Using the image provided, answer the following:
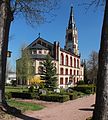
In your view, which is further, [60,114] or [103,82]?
[60,114]

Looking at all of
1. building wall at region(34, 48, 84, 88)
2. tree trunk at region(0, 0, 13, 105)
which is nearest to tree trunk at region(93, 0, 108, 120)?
tree trunk at region(0, 0, 13, 105)

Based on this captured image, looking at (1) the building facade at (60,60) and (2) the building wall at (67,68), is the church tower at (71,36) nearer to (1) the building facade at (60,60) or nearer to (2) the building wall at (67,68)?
(1) the building facade at (60,60)

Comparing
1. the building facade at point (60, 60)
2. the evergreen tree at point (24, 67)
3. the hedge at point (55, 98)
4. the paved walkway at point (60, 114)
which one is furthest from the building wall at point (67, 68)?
the paved walkway at point (60, 114)

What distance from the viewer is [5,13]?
14.0 m

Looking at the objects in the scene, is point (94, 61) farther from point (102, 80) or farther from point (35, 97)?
point (102, 80)

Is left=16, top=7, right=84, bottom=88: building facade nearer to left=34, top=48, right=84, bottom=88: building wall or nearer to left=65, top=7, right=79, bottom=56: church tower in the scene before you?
left=34, top=48, right=84, bottom=88: building wall

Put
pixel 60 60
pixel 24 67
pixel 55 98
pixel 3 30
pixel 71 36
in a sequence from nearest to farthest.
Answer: pixel 3 30
pixel 55 98
pixel 24 67
pixel 60 60
pixel 71 36

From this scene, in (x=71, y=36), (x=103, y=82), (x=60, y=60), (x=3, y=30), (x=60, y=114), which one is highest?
(x=71, y=36)

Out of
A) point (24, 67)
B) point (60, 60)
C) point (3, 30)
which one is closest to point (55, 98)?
point (3, 30)

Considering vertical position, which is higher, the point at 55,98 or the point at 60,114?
the point at 55,98

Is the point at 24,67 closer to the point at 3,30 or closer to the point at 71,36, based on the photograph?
the point at 3,30

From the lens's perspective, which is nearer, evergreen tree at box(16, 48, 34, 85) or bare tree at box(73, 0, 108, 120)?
bare tree at box(73, 0, 108, 120)

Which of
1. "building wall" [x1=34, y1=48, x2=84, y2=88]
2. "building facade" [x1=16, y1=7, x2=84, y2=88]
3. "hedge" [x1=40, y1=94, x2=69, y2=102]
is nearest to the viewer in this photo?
"hedge" [x1=40, y1=94, x2=69, y2=102]

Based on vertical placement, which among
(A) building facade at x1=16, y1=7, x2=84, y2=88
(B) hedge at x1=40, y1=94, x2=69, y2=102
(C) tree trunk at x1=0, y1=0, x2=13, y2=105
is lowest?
(B) hedge at x1=40, y1=94, x2=69, y2=102
